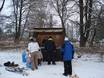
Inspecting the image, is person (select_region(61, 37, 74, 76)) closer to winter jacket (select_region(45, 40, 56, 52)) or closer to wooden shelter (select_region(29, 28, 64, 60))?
winter jacket (select_region(45, 40, 56, 52))

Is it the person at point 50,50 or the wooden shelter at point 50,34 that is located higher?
the wooden shelter at point 50,34

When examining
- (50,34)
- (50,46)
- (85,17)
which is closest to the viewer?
(50,46)

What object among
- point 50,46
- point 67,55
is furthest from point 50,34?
point 67,55

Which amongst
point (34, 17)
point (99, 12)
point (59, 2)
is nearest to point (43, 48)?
point (99, 12)

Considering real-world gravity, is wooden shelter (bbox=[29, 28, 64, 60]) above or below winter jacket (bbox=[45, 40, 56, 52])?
above

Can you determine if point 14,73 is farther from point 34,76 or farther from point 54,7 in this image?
point 54,7

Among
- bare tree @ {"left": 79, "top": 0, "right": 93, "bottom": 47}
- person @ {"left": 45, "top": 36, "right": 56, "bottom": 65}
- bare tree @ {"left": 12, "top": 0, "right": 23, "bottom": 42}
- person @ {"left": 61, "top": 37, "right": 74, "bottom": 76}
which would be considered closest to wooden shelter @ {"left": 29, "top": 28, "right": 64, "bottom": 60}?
person @ {"left": 45, "top": 36, "right": 56, "bottom": 65}

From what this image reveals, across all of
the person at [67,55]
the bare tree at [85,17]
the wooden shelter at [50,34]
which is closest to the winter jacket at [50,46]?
the wooden shelter at [50,34]

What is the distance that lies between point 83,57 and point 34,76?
958 centimetres

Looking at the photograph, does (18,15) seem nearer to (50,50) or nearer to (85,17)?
(85,17)

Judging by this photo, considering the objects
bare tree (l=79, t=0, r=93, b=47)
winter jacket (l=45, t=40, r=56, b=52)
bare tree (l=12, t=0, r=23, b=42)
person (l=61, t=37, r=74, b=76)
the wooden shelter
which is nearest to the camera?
person (l=61, t=37, r=74, b=76)

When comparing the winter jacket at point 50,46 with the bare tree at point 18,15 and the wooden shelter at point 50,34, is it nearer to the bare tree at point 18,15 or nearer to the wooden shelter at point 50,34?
the wooden shelter at point 50,34

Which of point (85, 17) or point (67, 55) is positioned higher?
point (85, 17)

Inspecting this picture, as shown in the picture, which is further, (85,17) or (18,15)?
(18,15)
